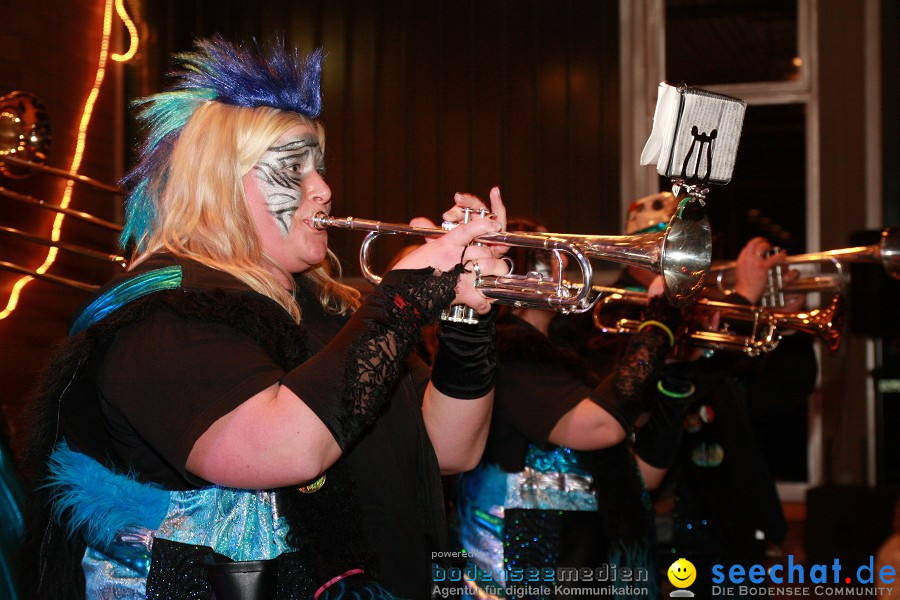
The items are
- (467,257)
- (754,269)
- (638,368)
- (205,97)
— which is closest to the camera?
(467,257)

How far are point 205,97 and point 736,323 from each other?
2122 millimetres

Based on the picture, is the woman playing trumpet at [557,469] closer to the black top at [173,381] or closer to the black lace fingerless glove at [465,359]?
the black lace fingerless glove at [465,359]

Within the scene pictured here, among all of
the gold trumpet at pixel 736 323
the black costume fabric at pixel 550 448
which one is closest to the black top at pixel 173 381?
the black costume fabric at pixel 550 448

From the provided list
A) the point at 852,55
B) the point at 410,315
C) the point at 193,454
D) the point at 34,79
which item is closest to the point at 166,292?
the point at 193,454

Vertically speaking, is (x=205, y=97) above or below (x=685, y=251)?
above

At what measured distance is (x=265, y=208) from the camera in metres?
1.80

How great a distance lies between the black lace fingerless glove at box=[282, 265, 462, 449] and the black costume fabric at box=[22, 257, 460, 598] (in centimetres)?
8

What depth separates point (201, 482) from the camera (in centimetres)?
153

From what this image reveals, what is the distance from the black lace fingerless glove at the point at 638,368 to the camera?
261cm

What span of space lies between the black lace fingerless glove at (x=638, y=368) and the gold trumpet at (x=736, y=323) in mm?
77

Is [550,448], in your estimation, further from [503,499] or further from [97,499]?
[97,499]

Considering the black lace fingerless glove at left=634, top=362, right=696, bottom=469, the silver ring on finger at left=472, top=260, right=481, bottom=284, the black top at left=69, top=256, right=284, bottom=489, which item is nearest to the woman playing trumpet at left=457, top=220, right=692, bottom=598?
the black lace fingerless glove at left=634, top=362, right=696, bottom=469

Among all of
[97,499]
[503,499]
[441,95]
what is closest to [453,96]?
[441,95]

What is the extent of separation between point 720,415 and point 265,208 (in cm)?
230
